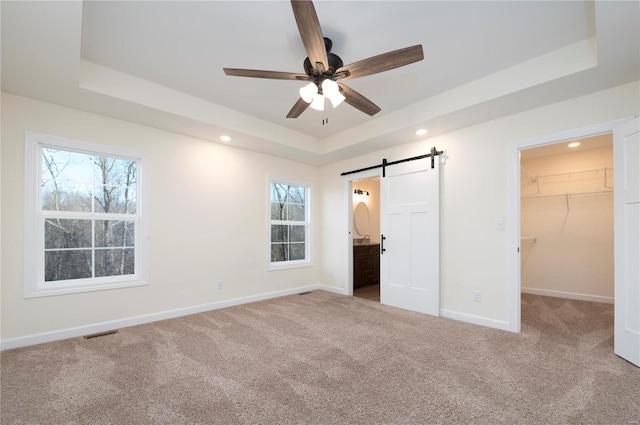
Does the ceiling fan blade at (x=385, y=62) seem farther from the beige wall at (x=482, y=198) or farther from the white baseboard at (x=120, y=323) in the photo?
the white baseboard at (x=120, y=323)

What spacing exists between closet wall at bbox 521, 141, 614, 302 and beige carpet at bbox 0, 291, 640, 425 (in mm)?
1576

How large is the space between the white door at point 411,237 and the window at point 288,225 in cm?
159

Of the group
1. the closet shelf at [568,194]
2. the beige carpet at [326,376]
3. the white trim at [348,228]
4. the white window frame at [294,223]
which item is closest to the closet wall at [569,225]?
the closet shelf at [568,194]

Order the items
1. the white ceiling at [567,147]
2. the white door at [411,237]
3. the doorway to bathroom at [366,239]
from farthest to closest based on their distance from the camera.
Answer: the doorway to bathroom at [366,239] → the white ceiling at [567,147] → the white door at [411,237]

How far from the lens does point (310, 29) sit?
1669mm

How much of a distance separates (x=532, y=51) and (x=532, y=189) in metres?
3.45

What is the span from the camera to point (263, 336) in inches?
115

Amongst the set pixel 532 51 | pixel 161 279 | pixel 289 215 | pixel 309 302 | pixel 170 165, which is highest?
pixel 532 51

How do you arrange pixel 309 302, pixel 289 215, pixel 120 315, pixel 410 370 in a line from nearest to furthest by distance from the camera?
pixel 410 370, pixel 120 315, pixel 309 302, pixel 289 215

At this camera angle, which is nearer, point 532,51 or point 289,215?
point 532,51

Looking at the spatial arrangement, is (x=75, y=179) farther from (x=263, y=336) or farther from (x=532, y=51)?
(x=532, y=51)

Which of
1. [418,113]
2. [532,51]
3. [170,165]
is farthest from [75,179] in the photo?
[532,51]

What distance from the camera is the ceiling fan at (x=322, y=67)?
A: 1667mm

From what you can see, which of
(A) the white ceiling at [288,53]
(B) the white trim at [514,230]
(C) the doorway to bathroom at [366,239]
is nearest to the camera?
(A) the white ceiling at [288,53]
